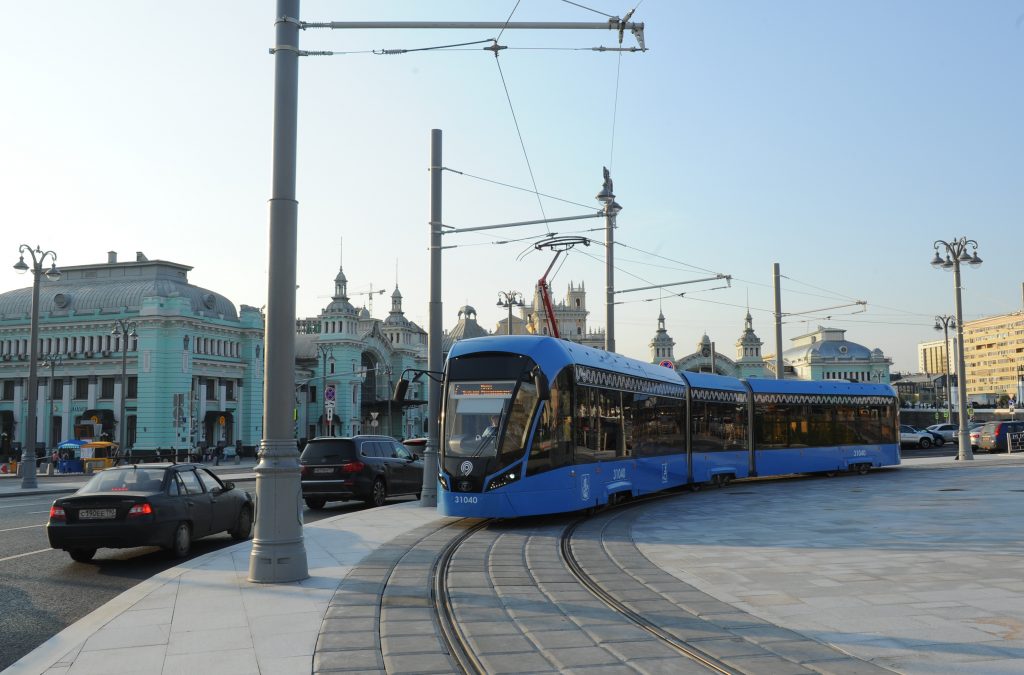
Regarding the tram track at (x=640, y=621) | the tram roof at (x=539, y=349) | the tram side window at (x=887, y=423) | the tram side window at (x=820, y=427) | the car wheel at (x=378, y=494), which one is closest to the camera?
the tram track at (x=640, y=621)

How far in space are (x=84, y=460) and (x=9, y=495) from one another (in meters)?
22.4

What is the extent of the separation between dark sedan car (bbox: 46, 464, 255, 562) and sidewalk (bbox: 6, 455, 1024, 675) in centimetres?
75

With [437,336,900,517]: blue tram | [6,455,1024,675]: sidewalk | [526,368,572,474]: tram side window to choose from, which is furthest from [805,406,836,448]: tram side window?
[526,368,572,474]: tram side window

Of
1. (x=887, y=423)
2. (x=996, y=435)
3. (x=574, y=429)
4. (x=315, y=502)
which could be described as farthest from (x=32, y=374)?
(x=996, y=435)

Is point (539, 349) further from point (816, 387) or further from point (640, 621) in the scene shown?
point (816, 387)

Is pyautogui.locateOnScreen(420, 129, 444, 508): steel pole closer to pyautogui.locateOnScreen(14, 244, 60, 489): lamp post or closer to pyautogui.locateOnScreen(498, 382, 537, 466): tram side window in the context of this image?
pyautogui.locateOnScreen(498, 382, 537, 466): tram side window

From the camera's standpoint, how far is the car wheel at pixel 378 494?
68.7 feet

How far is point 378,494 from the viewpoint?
69.6ft

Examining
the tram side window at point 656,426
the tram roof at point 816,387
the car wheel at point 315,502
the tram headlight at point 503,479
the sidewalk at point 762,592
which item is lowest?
the car wheel at point 315,502

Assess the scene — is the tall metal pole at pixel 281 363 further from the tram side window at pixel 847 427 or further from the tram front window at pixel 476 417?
the tram side window at pixel 847 427

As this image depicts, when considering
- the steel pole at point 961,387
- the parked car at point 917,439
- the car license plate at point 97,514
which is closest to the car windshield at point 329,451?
the car license plate at point 97,514

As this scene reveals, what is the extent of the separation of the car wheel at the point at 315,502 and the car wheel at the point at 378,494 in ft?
3.61

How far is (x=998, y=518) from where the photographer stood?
16.2 metres

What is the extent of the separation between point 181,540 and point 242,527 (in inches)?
92.4
